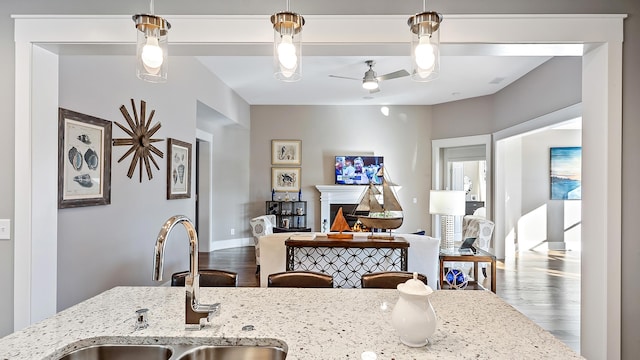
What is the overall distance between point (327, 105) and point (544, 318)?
5.42m

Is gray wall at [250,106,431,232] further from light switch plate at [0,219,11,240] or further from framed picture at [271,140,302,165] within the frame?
light switch plate at [0,219,11,240]

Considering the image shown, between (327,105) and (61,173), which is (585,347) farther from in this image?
(327,105)

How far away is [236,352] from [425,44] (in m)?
1.40

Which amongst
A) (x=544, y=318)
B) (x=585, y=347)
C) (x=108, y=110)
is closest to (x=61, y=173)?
(x=108, y=110)

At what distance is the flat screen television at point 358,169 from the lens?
24.2ft

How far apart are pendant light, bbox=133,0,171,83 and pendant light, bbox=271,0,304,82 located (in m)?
0.46

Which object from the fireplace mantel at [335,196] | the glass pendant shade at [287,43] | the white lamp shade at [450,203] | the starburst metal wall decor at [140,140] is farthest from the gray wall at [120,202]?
the white lamp shade at [450,203]

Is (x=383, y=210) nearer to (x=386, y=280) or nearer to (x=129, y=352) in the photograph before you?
(x=386, y=280)

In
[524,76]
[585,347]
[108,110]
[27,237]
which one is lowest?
[585,347]

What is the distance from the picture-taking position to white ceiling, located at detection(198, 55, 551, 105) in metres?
4.69

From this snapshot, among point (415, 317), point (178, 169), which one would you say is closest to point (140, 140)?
point (178, 169)

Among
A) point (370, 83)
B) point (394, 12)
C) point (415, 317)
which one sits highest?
point (370, 83)

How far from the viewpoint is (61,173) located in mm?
2516

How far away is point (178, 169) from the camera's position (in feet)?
14.6
